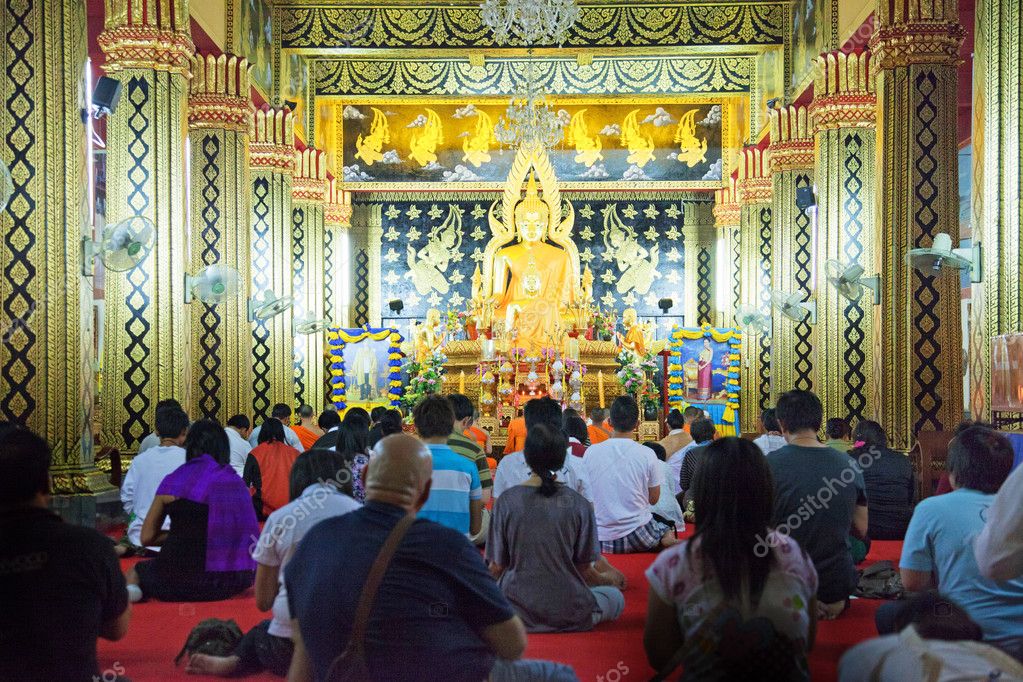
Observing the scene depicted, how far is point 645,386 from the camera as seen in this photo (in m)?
21.3

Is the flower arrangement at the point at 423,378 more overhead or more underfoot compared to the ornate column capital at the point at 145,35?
more underfoot

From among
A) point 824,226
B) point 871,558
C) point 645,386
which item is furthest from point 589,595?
point 645,386

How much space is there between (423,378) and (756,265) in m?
6.42

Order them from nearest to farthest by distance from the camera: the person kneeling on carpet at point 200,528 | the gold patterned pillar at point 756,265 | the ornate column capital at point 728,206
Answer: the person kneeling on carpet at point 200,528, the gold patterned pillar at point 756,265, the ornate column capital at point 728,206

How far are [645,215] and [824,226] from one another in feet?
33.1

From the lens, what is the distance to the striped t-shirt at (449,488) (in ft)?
20.9

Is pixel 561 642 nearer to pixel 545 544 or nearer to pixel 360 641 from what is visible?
pixel 545 544

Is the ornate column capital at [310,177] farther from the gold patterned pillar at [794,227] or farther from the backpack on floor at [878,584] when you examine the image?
the backpack on floor at [878,584]

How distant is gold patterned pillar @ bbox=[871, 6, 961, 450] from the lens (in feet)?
39.6

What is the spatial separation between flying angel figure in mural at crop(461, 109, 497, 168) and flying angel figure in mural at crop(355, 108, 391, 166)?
1.62m

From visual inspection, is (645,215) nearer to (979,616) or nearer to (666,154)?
(666,154)

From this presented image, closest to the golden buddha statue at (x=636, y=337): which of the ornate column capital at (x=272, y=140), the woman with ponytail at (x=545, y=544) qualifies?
the ornate column capital at (x=272, y=140)

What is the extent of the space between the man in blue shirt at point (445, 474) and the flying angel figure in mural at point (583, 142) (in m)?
19.5

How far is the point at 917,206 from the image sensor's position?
481 inches
